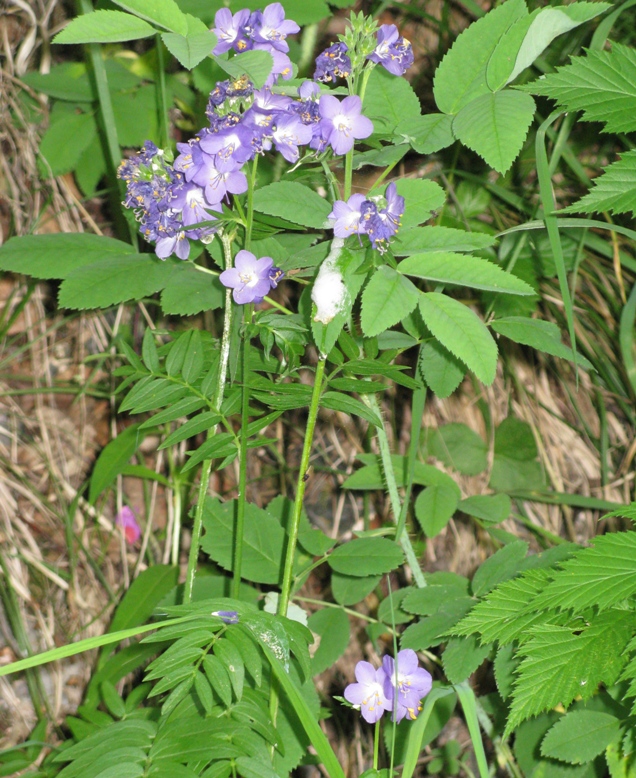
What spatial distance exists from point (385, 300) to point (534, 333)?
0.40 meters

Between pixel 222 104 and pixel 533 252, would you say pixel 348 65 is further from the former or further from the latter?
pixel 533 252

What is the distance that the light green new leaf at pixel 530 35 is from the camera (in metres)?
0.93

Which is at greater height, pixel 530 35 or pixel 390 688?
pixel 530 35

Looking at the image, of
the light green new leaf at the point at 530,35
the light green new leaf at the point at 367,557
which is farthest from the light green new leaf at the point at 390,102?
the light green new leaf at the point at 367,557

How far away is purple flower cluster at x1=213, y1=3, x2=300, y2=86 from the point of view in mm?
976

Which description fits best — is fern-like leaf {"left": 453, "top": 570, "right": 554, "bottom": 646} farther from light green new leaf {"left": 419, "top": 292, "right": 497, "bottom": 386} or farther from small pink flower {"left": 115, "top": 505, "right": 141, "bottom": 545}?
small pink flower {"left": 115, "top": 505, "right": 141, "bottom": 545}

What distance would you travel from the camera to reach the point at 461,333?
92 cm

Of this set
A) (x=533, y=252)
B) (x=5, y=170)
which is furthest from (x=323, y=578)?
(x=5, y=170)

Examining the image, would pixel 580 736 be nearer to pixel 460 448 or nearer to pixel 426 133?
pixel 460 448

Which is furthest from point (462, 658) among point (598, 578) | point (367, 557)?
point (598, 578)

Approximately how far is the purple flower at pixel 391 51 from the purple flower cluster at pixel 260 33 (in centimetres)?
12

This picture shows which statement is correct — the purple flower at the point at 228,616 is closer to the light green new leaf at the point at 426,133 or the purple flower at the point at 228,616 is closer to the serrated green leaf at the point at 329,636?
the serrated green leaf at the point at 329,636

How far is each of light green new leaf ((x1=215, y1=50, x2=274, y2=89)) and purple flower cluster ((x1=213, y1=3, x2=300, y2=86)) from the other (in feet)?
0.27

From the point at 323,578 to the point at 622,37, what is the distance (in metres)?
1.60
